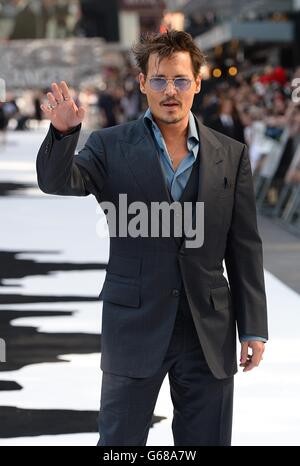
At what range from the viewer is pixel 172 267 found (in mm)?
4359

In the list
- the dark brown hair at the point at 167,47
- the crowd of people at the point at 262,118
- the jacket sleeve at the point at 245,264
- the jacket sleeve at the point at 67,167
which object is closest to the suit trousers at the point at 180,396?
the jacket sleeve at the point at 245,264

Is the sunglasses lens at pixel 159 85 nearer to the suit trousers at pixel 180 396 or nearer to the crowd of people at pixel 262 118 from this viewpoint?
the suit trousers at pixel 180 396

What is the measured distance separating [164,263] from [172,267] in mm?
30

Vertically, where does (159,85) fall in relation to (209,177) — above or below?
above

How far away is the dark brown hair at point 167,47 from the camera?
4.35 metres

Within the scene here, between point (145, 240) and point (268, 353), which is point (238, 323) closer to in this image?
point (145, 240)

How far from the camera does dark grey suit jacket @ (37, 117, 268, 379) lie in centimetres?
434

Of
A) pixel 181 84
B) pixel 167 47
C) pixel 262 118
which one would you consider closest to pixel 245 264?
pixel 181 84

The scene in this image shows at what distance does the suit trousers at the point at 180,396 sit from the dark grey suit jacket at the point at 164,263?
0.15 feet

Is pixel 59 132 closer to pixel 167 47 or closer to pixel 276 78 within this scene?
pixel 167 47

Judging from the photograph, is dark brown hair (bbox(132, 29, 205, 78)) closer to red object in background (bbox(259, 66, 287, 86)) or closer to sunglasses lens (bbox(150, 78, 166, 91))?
sunglasses lens (bbox(150, 78, 166, 91))

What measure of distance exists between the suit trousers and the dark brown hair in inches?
31.3

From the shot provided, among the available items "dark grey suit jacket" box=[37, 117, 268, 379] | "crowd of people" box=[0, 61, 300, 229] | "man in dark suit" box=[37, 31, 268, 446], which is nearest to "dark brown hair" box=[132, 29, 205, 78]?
"man in dark suit" box=[37, 31, 268, 446]
